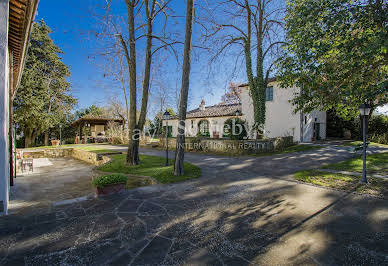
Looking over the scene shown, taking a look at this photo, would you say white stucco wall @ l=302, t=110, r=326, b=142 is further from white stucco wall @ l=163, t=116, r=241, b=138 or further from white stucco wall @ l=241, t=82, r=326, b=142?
white stucco wall @ l=163, t=116, r=241, b=138

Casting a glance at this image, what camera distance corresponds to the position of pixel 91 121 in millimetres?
24562

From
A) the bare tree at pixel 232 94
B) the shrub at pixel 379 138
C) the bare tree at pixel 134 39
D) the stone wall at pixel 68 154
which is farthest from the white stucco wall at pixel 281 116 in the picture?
the stone wall at pixel 68 154

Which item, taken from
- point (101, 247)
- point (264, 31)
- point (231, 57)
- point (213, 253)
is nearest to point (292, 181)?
point (213, 253)

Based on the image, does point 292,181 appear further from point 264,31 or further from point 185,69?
point 264,31

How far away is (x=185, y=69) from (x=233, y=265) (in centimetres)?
565

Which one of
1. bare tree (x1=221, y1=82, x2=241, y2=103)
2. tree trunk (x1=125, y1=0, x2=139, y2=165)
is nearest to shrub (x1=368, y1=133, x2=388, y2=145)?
bare tree (x1=221, y1=82, x2=241, y2=103)

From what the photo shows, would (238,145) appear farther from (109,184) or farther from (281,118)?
(109,184)

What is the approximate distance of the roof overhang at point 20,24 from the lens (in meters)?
3.19

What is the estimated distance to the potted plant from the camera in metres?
4.60

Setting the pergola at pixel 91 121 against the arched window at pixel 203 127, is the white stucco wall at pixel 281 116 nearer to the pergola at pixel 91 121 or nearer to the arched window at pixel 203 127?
the arched window at pixel 203 127

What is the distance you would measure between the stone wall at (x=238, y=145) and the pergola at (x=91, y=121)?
14.9 metres

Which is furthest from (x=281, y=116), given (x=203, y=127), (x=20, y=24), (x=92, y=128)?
(x=92, y=128)

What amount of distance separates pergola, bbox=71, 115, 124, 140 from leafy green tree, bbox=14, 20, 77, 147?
6.89 ft

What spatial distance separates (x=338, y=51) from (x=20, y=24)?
316 inches
